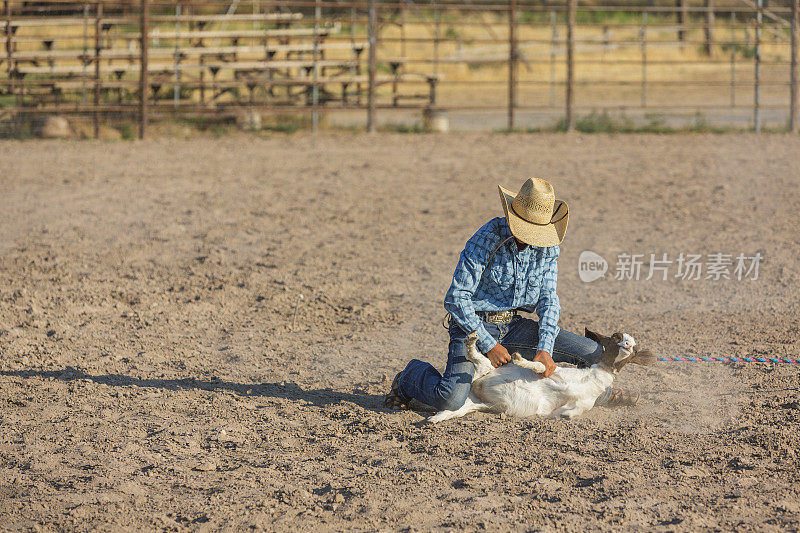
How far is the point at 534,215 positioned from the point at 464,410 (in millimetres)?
939

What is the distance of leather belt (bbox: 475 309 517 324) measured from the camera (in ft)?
14.0

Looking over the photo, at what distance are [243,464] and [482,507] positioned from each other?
102 cm

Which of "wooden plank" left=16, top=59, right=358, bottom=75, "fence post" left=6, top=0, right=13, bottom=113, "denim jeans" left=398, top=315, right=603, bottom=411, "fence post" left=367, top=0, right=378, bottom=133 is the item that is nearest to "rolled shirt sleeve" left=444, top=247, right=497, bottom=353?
"denim jeans" left=398, top=315, right=603, bottom=411

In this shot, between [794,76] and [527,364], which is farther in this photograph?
[794,76]

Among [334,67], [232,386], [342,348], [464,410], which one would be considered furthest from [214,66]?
[464,410]

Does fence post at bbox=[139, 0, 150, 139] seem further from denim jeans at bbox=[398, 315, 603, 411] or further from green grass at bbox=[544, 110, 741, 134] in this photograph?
denim jeans at bbox=[398, 315, 603, 411]

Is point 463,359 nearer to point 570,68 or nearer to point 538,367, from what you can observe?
point 538,367

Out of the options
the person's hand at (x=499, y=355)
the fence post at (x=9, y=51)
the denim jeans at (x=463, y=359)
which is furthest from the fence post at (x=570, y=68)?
the person's hand at (x=499, y=355)

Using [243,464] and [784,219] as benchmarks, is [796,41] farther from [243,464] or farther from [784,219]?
[243,464]

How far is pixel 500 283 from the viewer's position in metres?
4.20

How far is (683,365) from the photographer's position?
16.6 ft

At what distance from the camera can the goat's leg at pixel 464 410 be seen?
419 centimetres

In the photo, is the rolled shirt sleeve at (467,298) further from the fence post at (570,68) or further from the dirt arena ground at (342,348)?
the fence post at (570,68)

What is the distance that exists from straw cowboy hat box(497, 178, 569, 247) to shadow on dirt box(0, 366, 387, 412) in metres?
1.13
